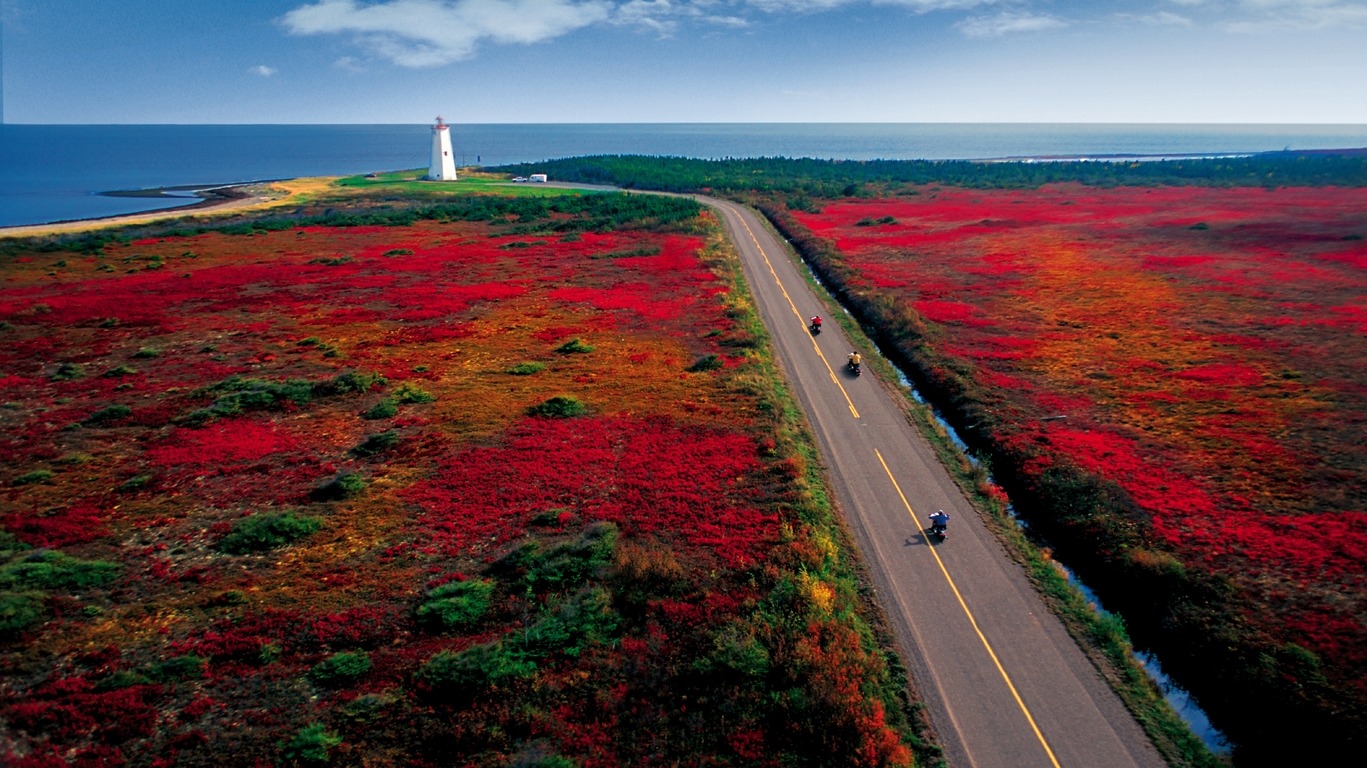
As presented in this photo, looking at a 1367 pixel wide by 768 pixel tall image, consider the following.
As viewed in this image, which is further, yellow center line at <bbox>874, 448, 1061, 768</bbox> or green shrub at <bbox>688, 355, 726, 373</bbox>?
green shrub at <bbox>688, 355, 726, 373</bbox>

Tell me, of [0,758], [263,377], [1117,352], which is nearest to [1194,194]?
[1117,352]

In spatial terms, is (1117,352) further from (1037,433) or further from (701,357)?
(701,357)

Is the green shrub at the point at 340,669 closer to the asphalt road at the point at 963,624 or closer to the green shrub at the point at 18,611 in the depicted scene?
the green shrub at the point at 18,611

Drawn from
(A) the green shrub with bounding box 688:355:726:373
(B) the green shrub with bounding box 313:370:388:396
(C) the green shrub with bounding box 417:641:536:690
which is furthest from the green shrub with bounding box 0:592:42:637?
(A) the green shrub with bounding box 688:355:726:373

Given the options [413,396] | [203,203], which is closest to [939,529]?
[413,396]

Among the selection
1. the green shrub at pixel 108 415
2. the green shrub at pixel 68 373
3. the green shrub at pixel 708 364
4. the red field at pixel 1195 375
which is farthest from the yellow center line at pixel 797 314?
the green shrub at pixel 68 373

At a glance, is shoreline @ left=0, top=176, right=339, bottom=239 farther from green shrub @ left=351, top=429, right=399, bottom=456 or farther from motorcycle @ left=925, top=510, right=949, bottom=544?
motorcycle @ left=925, top=510, right=949, bottom=544

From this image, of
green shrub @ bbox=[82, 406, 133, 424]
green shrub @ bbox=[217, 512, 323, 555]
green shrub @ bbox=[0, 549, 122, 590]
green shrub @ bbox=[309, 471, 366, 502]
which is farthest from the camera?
green shrub @ bbox=[82, 406, 133, 424]

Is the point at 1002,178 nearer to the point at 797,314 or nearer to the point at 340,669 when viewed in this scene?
the point at 797,314
